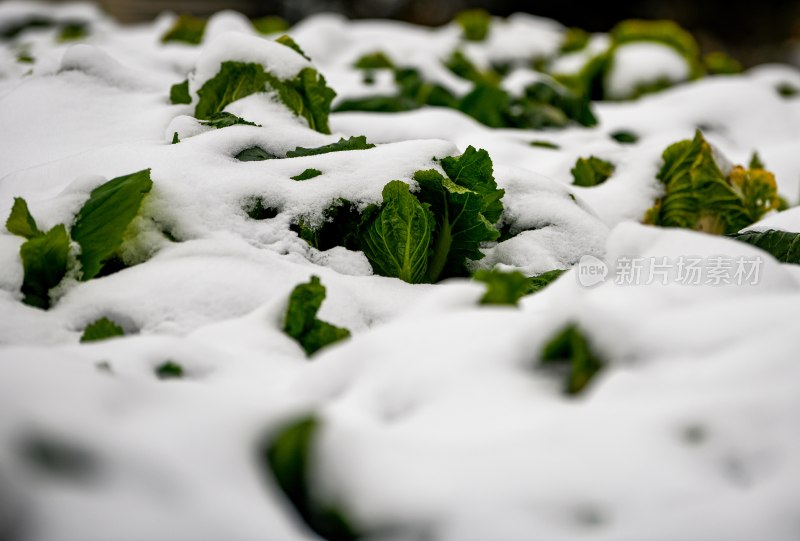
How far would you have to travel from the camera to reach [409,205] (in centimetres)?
148

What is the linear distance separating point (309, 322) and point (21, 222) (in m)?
0.63

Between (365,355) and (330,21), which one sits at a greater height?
(365,355)

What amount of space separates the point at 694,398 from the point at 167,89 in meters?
1.87

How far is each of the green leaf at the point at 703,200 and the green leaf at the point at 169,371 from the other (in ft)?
4.33

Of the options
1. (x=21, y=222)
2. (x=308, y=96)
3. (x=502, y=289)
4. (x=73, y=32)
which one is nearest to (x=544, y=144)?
(x=308, y=96)

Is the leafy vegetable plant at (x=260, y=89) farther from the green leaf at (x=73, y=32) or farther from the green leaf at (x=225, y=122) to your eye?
the green leaf at (x=73, y=32)

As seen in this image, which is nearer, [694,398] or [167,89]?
[694,398]

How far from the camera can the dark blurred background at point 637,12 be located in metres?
10.6

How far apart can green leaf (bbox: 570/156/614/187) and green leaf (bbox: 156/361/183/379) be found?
54.1 inches

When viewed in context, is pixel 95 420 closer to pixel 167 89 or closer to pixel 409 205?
pixel 409 205

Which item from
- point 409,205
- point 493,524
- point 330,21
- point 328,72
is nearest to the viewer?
point 493,524

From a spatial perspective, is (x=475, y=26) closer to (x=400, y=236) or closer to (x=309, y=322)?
(x=400, y=236)

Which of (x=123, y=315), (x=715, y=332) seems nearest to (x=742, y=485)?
(x=715, y=332)

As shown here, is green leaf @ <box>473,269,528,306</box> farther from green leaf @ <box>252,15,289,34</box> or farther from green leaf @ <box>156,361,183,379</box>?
green leaf @ <box>252,15,289,34</box>
